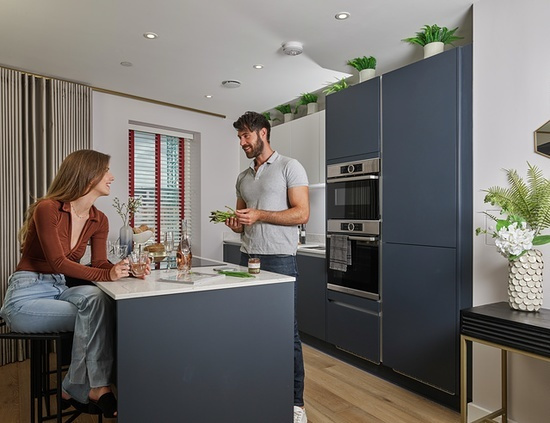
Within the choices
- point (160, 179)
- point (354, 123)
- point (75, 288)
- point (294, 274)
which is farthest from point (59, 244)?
point (160, 179)

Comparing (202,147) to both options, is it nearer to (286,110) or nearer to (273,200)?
(286,110)

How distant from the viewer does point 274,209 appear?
232 cm

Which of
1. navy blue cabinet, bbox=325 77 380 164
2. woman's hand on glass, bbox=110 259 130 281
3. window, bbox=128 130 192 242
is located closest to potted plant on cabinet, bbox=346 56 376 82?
navy blue cabinet, bbox=325 77 380 164

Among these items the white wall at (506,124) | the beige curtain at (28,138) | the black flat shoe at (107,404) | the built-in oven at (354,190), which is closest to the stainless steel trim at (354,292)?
the built-in oven at (354,190)

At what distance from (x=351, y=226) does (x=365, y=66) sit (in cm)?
129

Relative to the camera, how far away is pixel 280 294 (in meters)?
1.92

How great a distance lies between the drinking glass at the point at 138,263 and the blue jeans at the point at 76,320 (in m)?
0.17

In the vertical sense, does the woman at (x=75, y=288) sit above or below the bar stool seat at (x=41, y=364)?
above

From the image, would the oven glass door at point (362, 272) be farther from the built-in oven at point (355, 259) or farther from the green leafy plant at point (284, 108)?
the green leafy plant at point (284, 108)

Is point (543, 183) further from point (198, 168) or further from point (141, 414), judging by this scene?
point (198, 168)

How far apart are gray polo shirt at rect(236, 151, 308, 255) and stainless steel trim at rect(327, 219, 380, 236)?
86cm

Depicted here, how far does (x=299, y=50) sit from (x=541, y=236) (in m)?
2.06

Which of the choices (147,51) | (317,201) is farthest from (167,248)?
(317,201)

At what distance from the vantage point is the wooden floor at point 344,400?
2.37 m
